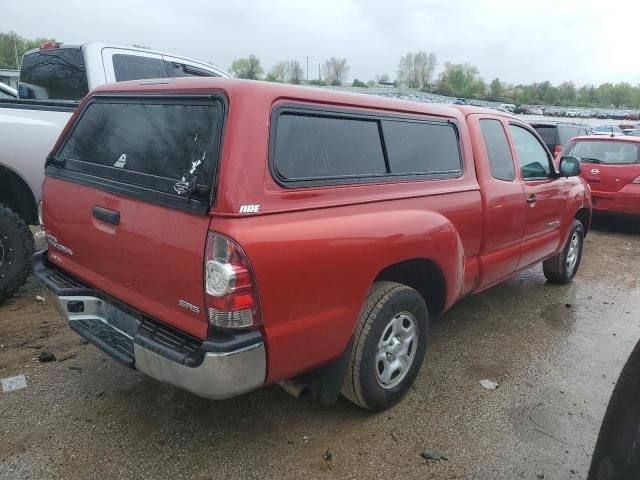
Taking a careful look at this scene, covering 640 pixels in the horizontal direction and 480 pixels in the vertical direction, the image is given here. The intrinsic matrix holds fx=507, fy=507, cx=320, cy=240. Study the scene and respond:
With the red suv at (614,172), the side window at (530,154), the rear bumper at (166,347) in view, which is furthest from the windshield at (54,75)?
the red suv at (614,172)

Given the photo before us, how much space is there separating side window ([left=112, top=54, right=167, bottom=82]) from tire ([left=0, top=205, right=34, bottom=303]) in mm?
1895

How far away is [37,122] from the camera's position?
14.3ft

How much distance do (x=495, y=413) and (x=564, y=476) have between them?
0.56 m

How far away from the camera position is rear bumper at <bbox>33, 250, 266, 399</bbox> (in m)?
2.12

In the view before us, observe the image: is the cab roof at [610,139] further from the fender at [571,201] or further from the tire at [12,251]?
the tire at [12,251]

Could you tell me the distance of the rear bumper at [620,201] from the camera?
26.2ft

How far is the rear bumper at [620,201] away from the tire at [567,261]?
2.99 m

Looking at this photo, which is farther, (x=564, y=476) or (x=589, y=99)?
(x=589, y=99)

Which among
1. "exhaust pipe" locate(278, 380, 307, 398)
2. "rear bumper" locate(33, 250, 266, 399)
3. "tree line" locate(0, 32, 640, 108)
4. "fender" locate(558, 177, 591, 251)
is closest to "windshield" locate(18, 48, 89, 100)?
"rear bumper" locate(33, 250, 266, 399)

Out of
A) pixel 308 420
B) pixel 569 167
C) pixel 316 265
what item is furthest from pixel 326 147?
pixel 569 167

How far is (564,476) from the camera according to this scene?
2.58 metres

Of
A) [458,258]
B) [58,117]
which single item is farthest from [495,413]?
[58,117]

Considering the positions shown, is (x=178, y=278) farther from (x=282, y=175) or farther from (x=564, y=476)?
(x=564, y=476)

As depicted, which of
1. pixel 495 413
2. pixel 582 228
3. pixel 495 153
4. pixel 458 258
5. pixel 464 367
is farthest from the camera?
pixel 582 228
